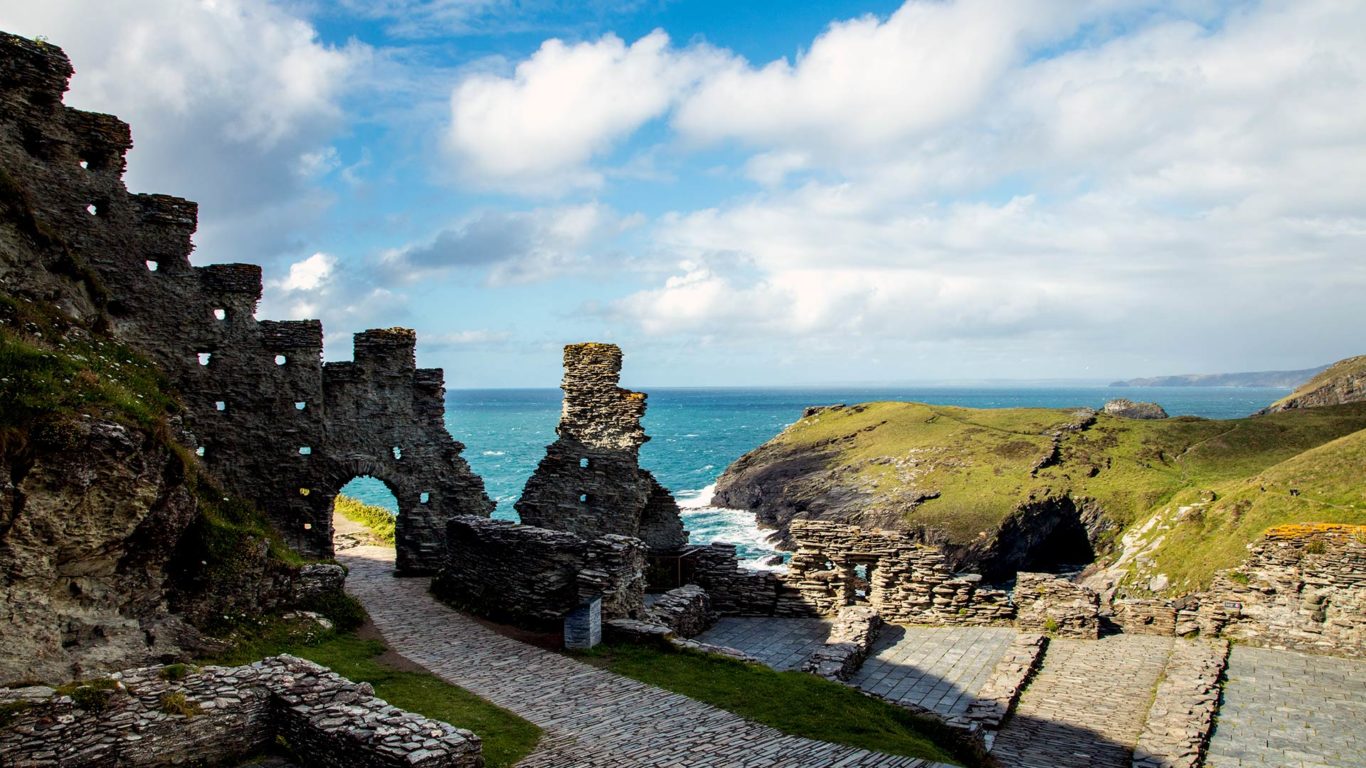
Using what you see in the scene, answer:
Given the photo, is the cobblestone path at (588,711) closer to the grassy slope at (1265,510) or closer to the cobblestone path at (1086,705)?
the cobblestone path at (1086,705)

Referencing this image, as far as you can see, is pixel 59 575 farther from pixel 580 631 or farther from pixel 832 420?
pixel 832 420

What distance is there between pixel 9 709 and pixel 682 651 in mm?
11064

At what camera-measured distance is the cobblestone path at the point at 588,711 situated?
1208cm

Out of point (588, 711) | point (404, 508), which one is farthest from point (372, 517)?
point (588, 711)

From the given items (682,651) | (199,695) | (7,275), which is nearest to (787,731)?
(682,651)

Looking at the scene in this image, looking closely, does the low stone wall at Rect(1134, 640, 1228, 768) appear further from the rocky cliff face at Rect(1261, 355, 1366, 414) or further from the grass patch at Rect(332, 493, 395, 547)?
the rocky cliff face at Rect(1261, 355, 1366, 414)

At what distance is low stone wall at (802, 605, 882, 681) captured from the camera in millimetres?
18562

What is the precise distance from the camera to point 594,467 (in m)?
26.9

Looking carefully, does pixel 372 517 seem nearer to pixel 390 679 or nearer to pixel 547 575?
pixel 547 575

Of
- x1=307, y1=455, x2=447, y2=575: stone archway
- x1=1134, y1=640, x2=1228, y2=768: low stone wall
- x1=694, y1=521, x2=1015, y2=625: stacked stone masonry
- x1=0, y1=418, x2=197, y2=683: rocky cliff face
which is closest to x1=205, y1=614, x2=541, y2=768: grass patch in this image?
x1=0, y1=418, x2=197, y2=683: rocky cliff face

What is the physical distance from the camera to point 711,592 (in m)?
25.2

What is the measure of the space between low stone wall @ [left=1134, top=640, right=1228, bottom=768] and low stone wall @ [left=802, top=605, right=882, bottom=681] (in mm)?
5820

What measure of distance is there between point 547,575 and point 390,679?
15.0 feet

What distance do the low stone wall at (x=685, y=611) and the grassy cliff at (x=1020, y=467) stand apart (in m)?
20.0
